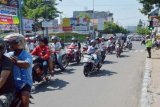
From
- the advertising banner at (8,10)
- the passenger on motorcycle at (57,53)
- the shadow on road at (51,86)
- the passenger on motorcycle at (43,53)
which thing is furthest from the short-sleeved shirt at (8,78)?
the advertising banner at (8,10)

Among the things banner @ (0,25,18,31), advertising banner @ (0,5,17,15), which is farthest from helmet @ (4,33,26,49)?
banner @ (0,25,18,31)

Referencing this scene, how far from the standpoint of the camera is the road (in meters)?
9.91

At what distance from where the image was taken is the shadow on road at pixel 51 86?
12266 mm

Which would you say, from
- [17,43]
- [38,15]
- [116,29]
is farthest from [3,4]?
[116,29]

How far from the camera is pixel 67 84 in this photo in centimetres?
1351

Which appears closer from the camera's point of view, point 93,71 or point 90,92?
point 90,92

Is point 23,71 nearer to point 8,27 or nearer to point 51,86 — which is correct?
point 51,86

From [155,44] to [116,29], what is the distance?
85397 millimetres

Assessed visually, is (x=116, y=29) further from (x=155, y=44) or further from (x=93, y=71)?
(x=93, y=71)

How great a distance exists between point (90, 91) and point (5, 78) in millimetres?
6948

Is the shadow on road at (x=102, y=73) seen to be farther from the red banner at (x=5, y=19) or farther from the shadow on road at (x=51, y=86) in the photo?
the red banner at (x=5, y=19)

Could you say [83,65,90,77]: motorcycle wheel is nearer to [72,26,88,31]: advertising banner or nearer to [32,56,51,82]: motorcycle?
[32,56,51,82]: motorcycle

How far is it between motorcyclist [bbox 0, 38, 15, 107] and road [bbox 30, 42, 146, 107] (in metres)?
4.49

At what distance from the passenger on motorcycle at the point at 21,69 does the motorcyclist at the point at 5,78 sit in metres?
0.28
